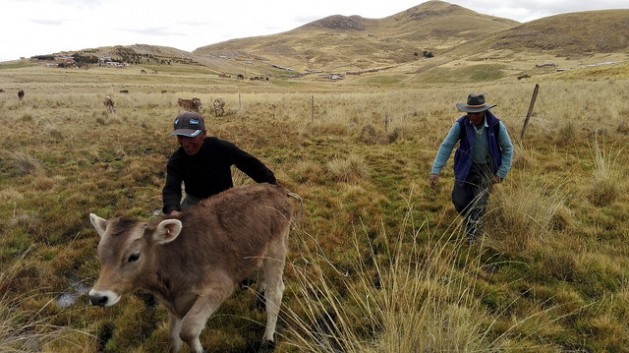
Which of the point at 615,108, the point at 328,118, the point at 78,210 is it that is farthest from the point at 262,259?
the point at 615,108

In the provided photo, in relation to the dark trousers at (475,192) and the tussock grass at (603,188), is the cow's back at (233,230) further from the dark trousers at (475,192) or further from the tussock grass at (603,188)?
the tussock grass at (603,188)

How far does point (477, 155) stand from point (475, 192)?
0.61 metres

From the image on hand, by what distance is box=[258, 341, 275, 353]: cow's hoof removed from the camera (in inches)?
151

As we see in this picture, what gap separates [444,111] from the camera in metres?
20.4

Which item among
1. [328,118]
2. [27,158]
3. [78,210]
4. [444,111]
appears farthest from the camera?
[444,111]

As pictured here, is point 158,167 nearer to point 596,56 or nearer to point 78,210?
point 78,210

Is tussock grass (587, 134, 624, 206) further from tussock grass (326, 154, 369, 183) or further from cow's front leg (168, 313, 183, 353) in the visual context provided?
cow's front leg (168, 313, 183, 353)

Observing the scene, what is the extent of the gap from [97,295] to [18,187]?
324 inches

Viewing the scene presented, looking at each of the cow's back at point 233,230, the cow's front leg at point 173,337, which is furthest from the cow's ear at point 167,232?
the cow's front leg at point 173,337

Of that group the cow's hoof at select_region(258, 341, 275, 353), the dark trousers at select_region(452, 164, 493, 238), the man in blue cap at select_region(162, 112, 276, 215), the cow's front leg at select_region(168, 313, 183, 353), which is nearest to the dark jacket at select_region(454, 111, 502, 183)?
the dark trousers at select_region(452, 164, 493, 238)

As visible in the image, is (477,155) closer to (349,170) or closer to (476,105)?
(476,105)

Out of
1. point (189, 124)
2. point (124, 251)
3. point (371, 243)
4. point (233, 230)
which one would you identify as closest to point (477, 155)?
point (371, 243)

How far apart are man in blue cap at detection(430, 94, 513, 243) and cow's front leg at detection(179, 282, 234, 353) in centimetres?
379

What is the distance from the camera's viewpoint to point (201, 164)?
492 cm
